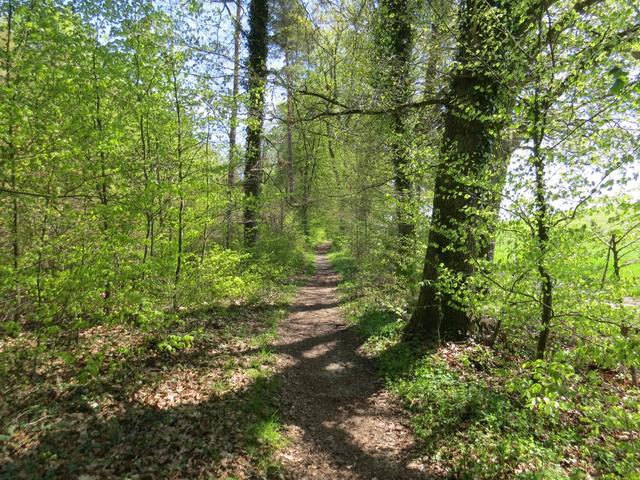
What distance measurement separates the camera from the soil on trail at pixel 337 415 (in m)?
4.22

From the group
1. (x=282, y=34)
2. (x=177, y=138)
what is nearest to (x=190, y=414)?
(x=177, y=138)

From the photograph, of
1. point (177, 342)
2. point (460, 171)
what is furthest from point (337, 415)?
point (460, 171)

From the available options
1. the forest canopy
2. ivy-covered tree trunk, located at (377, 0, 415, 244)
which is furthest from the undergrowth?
ivy-covered tree trunk, located at (377, 0, 415, 244)

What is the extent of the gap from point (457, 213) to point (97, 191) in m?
6.52

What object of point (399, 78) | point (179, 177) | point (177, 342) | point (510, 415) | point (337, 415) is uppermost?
point (399, 78)

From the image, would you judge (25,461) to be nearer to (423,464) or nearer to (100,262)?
(100,262)

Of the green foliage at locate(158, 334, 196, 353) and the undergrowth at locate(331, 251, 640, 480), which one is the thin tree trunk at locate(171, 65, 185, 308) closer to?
the green foliage at locate(158, 334, 196, 353)

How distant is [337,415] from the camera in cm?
529

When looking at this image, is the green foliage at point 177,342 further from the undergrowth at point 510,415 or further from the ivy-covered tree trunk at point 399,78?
the ivy-covered tree trunk at point 399,78

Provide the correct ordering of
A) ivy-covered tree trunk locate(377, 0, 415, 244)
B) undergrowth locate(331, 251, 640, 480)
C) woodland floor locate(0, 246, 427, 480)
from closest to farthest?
1. undergrowth locate(331, 251, 640, 480)
2. woodland floor locate(0, 246, 427, 480)
3. ivy-covered tree trunk locate(377, 0, 415, 244)

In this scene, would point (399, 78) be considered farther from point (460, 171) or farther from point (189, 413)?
point (189, 413)

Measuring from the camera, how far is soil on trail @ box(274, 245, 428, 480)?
4.22 meters

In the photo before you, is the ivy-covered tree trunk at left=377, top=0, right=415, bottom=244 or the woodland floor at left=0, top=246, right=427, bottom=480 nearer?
the woodland floor at left=0, top=246, right=427, bottom=480

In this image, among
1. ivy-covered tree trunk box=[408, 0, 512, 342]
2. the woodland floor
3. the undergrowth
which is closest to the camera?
the undergrowth
